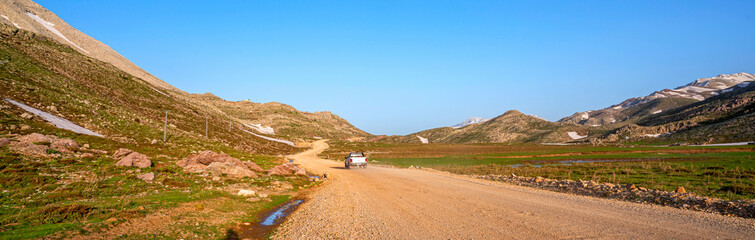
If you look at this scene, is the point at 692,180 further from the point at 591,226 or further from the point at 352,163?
the point at 352,163

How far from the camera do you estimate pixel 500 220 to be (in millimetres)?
12766

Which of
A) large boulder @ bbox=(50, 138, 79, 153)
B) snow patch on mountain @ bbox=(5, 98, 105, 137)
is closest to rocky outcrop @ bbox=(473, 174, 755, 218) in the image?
large boulder @ bbox=(50, 138, 79, 153)

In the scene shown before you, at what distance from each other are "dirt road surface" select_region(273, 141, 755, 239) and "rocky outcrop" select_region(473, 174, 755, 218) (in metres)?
1.32

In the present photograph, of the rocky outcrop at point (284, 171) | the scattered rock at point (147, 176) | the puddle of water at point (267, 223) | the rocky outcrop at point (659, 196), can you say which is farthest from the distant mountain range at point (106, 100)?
the rocky outcrop at point (659, 196)

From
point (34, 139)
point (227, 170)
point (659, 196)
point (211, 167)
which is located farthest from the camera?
point (227, 170)

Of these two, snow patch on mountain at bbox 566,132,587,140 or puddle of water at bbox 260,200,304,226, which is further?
snow patch on mountain at bbox 566,132,587,140

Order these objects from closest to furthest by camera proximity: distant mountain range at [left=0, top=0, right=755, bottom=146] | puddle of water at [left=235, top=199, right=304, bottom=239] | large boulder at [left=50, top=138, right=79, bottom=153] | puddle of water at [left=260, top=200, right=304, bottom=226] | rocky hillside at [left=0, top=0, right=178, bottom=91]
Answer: puddle of water at [left=235, top=199, right=304, bottom=239] → puddle of water at [left=260, top=200, right=304, bottom=226] → large boulder at [left=50, top=138, right=79, bottom=153] → distant mountain range at [left=0, top=0, right=755, bottom=146] → rocky hillside at [left=0, top=0, right=178, bottom=91]

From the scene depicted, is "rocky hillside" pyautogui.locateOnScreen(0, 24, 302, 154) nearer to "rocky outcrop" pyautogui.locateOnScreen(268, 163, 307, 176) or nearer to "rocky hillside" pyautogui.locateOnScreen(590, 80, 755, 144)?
"rocky outcrop" pyautogui.locateOnScreen(268, 163, 307, 176)

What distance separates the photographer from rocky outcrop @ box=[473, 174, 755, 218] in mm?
13909

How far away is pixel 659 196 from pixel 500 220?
10794mm

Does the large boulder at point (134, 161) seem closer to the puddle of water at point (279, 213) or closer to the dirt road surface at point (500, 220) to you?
the puddle of water at point (279, 213)

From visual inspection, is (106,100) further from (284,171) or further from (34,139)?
(284,171)

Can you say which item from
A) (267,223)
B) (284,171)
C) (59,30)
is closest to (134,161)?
(284,171)

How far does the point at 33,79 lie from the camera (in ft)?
168
